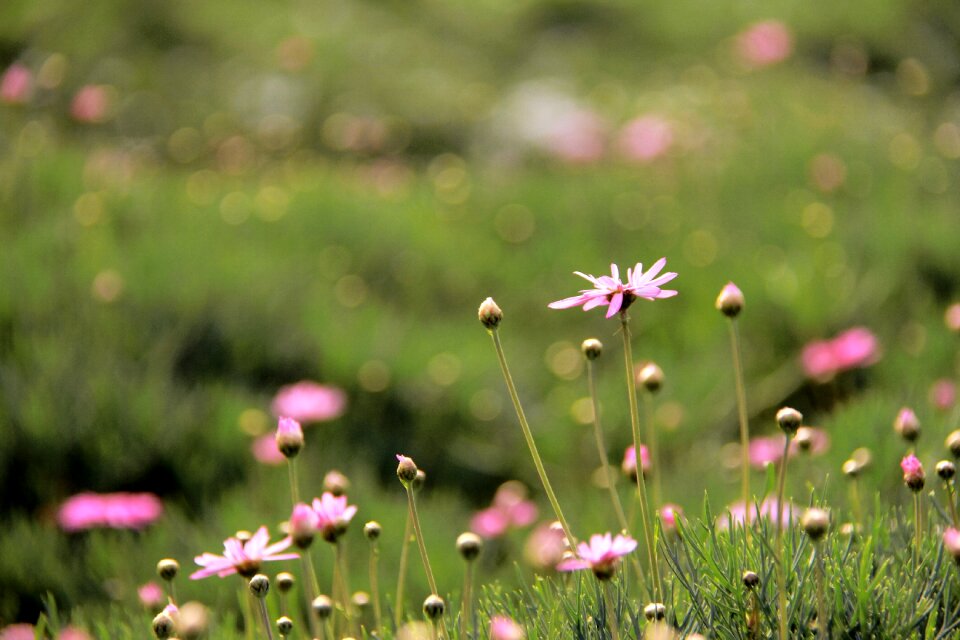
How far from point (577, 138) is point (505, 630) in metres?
4.02

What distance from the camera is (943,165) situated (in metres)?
3.80

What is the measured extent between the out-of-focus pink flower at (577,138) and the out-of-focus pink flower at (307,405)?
251 cm

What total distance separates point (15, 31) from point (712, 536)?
588 centimetres

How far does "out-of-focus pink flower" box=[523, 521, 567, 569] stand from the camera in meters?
1.54

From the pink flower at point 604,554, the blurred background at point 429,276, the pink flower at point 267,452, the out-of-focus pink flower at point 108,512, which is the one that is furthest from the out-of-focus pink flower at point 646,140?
the pink flower at point 604,554

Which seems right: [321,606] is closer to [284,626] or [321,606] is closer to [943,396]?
[284,626]

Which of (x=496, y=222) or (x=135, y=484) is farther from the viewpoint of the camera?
(x=496, y=222)

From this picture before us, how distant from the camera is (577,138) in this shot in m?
4.81

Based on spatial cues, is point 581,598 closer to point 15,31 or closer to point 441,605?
point 441,605

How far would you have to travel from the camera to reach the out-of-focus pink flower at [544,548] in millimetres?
1545

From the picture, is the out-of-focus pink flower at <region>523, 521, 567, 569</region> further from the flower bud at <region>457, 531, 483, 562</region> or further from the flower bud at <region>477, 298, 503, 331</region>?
the flower bud at <region>477, 298, 503, 331</region>

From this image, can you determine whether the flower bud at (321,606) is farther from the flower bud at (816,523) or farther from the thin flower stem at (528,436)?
the flower bud at (816,523)

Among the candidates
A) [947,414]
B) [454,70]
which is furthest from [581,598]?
[454,70]

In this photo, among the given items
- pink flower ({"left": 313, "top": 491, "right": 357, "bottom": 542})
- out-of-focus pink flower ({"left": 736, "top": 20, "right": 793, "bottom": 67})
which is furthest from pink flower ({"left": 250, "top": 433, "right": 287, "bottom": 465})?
out-of-focus pink flower ({"left": 736, "top": 20, "right": 793, "bottom": 67})
